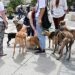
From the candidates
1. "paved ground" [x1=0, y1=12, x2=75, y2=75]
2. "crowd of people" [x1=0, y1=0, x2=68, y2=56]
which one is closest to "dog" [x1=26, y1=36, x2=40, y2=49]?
"crowd of people" [x1=0, y1=0, x2=68, y2=56]

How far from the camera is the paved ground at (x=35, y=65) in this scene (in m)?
7.18

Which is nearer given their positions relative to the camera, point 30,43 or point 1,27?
point 1,27

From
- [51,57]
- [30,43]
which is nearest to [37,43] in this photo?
[30,43]

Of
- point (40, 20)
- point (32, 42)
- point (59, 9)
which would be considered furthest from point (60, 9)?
point (32, 42)

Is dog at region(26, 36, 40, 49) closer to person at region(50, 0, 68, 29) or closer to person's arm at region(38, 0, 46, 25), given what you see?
person's arm at region(38, 0, 46, 25)

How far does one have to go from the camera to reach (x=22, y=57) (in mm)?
8977

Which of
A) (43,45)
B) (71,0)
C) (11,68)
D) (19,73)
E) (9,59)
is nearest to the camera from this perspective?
(19,73)

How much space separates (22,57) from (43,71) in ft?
5.92

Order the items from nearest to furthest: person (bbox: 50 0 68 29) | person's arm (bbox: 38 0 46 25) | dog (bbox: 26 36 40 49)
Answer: person's arm (bbox: 38 0 46 25) < dog (bbox: 26 36 40 49) < person (bbox: 50 0 68 29)

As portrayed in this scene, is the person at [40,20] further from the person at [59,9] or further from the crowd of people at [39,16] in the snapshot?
the person at [59,9]

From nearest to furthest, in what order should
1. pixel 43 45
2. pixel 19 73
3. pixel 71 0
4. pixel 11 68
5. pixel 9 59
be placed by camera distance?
pixel 19 73, pixel 11 68, pixel 9 59, pixel 43 45, pixel 71 0

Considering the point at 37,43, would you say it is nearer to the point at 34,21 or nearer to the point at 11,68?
the point at 34,21

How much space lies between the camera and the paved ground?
7184 millimetres

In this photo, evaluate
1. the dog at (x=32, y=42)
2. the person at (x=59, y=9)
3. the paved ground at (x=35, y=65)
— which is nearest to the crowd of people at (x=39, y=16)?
the person at (x=59, y=9)
